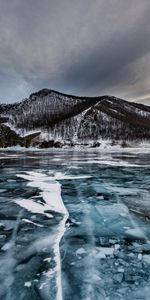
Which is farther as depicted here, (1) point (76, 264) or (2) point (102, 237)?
(2) point (102, 237)

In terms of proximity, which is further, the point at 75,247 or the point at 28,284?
the point at 75,247

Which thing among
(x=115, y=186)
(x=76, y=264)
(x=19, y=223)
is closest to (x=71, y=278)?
(x=76, y=264)

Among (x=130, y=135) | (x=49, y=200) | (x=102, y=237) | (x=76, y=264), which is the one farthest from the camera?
(x=130, y=135)

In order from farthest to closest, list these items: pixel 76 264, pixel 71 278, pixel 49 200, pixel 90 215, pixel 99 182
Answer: pixel 99 182, pixel 49 200, pixel 90 215, pixel 76 264, pixel 71 278

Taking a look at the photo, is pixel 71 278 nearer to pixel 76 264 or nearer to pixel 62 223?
pixel 76 264

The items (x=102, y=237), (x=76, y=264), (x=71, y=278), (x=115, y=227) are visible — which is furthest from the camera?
(x=115, y=227)

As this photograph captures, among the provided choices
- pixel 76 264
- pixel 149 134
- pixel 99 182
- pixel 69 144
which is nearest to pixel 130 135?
pixel 149 134

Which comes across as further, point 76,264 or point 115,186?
point 115,186

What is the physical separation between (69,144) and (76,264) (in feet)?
342

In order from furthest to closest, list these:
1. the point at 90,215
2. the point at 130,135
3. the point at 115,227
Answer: the point at 130,135 < the point at 90,215 < the point at 115,227

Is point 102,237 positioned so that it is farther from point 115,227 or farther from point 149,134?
point 149,134

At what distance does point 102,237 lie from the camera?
17.5 ft

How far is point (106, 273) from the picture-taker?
3881mm

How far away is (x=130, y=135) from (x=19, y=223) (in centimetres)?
12317
